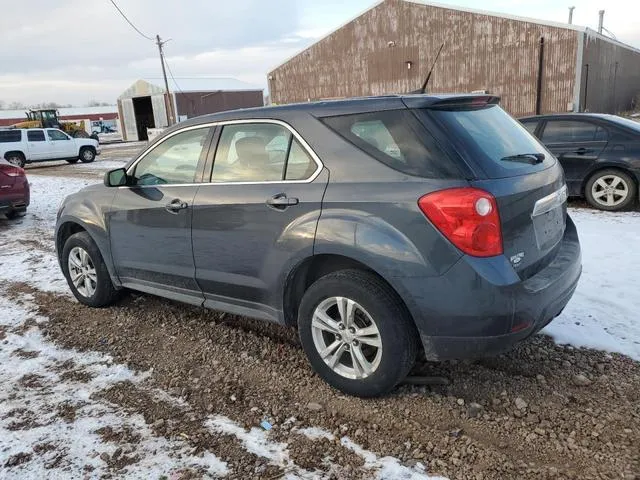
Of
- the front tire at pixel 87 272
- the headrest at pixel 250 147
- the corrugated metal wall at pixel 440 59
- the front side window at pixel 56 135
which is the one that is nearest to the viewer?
the headrest at pixel 250 147

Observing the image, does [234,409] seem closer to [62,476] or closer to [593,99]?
[62,476]

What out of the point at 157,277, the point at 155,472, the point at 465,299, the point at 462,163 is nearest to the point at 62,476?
the point at 155,472

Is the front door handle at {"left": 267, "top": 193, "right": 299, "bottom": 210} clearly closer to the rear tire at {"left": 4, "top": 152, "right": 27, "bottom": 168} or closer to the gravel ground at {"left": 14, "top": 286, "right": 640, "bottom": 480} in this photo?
the gravel ground at {"left": 14, "top": 286, "right": 640, "bottom": 480}

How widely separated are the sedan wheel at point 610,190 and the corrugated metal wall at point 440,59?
17540mm

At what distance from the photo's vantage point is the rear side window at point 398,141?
2781mm

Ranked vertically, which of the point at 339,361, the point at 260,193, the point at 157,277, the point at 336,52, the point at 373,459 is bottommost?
the point at 373,459

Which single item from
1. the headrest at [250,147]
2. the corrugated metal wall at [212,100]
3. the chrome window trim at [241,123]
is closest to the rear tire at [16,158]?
the chrome window trim at [241,123]

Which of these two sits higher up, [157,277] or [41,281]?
[157,277]

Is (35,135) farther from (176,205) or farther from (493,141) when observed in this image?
(493,141)

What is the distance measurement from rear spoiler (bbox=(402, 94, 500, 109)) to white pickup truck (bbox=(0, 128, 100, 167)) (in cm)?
2222

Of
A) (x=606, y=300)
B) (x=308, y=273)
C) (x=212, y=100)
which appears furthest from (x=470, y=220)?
(x=212, y=100)

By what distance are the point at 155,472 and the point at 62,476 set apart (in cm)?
47

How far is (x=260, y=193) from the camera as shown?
3.37m

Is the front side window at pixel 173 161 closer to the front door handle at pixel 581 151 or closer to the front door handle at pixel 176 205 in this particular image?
the front door handle at pixel 176 205
